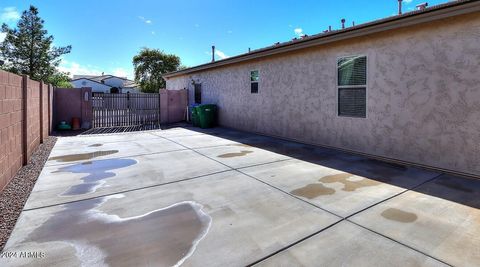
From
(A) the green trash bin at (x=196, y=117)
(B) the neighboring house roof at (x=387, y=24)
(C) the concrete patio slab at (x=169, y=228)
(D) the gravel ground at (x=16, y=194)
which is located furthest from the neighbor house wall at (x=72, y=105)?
(C) the concrete patio slab at (x=169, y=228)

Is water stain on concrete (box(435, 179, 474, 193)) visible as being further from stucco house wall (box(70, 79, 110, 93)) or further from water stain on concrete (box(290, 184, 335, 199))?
stucco house wall (box(70, 79, 110, 93))

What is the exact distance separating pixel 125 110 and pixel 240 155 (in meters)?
10.9

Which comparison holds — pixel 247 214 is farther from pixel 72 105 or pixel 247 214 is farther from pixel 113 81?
pixel 113 81

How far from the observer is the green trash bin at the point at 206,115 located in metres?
13.1

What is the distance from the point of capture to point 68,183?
4848mm

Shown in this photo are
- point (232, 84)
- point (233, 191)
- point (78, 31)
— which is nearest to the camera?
point (233, 191)

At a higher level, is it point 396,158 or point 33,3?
point 33,3

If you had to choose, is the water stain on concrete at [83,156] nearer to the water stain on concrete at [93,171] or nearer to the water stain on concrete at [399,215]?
the water stain on concrete at [93,171]

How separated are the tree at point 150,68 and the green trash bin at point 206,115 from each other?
27.0 m

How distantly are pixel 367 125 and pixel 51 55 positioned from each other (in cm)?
3110

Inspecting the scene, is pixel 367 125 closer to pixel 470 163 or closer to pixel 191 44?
pixel 470 163

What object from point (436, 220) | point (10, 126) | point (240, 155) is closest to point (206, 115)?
point (240, 155)

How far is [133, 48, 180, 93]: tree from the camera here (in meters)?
38.2

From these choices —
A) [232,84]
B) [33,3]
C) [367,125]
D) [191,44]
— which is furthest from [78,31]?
[367,125]
